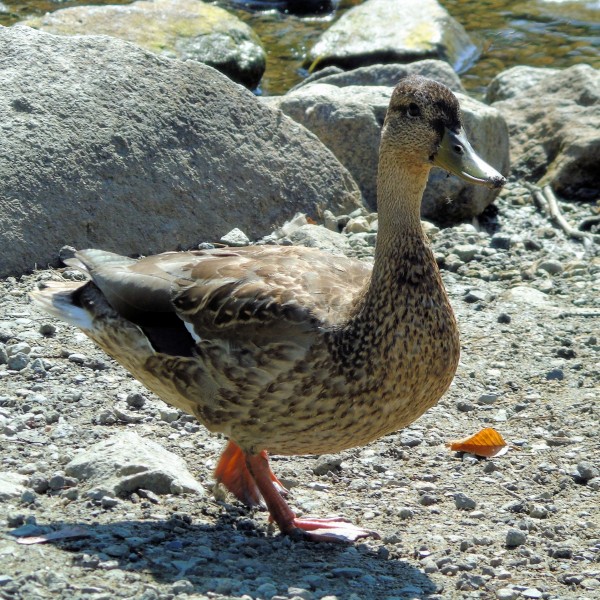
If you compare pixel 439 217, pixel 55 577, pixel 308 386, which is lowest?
pixel 439 217

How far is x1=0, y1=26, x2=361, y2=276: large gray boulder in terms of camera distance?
7426 mm

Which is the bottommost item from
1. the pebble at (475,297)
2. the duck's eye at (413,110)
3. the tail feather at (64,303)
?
the pebble at (475,297)

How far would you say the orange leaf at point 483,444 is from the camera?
238 inches

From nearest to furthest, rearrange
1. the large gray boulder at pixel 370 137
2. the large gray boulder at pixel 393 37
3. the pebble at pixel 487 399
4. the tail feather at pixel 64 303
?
the tail feather at pixel 64 303, the pebble at pixel 487 399, the large gray boulder at pixel 370 137, the large gray boulder at pixel 393 37

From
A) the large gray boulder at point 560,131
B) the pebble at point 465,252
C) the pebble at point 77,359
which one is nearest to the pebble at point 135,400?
the pebble at point 77,359

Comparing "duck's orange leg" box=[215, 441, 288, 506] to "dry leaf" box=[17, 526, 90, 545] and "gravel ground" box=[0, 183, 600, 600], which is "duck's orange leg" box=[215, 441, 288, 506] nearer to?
"gravel ground" box=[0, 183, 600, 600]

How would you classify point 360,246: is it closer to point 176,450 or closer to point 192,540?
point 176,450

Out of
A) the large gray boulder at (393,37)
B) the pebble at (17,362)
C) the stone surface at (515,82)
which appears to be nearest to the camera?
the pebble at (17,362)

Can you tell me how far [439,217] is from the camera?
31.1 feet

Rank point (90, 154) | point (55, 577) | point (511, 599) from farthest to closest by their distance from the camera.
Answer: point (90, 154), point (511, 599), point (55, 577)

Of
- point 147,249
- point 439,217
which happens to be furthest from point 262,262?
point 439,217

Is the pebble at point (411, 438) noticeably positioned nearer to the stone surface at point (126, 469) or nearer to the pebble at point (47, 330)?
the stone surface at point (126, 469)

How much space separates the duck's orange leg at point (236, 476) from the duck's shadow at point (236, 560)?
0.75 ft

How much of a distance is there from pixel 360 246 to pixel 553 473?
9.29ft
